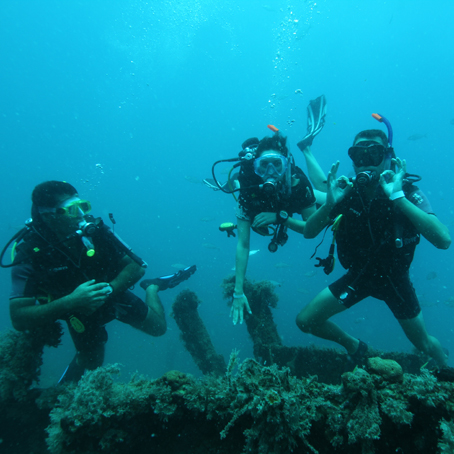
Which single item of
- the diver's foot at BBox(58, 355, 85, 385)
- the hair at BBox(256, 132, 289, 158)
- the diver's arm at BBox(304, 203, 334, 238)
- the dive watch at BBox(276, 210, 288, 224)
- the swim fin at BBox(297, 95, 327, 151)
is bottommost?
the diver's foot at BBox(58, 355, 85, 385)

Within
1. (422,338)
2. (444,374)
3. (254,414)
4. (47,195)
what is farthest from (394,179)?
(47,195)

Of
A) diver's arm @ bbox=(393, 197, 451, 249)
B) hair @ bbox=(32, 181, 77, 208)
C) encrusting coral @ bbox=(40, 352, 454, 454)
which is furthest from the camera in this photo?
hair @ bbox=(32, 181, 77, 208)

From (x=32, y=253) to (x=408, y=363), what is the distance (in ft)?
19.9

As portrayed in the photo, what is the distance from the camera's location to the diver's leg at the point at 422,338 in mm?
3754

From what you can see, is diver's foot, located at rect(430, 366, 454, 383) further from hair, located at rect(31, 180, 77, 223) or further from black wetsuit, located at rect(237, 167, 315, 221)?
hair, located at rect(31, 180, 77, 223)

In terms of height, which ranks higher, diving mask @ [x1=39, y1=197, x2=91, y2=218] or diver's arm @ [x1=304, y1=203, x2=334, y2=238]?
diving mask @ [x1=39, y1=197, x2=91, y2=218]

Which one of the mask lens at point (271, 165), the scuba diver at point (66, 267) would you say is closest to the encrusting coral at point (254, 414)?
the scuba diver at point (66, 267)

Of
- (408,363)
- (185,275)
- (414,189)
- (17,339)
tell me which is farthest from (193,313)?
(414,189)

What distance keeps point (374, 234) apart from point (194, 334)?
513 centimetres

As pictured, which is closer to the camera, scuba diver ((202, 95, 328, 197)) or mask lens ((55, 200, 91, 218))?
mask lens ((55, 200, 91, 218))

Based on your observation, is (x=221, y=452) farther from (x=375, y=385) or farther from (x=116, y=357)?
(x=116, y=357)

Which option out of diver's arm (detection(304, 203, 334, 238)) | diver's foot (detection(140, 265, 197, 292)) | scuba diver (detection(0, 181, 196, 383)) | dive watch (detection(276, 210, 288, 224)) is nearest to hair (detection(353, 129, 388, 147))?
diver's arm (detection(304, 203, 334, 238))

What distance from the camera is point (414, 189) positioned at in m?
3.58

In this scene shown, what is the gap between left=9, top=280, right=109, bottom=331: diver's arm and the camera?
337cm
